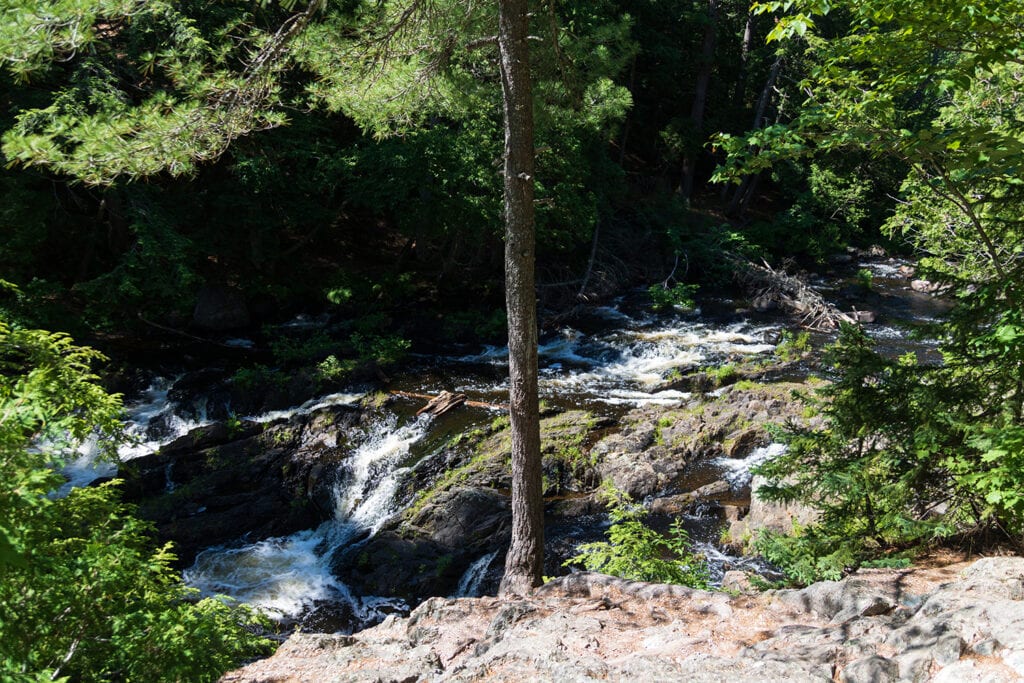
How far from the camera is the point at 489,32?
7457 millimetres

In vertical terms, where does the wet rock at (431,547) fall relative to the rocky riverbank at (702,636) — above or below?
below

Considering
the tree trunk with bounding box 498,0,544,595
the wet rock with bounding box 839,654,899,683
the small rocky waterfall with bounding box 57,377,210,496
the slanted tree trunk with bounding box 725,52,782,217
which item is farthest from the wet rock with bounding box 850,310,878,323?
the small rocky waterfall with bounding box 57,377,210,496

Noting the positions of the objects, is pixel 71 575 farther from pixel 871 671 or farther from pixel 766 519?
pixel 766 519

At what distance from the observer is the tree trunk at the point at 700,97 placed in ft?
83.6

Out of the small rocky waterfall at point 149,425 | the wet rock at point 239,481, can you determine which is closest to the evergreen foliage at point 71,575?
the wet rock at point 239,481

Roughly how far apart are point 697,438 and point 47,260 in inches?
646

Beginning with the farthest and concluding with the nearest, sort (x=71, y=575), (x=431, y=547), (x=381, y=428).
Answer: (x=381, y=428), (x=431, y=547), (x=71, y=575)

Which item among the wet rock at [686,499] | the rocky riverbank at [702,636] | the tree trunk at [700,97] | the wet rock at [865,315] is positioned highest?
the tree trunk at [700,97]

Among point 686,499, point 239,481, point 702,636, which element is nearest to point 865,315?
point 686,499

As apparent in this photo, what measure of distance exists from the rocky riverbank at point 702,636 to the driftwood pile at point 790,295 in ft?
40.3

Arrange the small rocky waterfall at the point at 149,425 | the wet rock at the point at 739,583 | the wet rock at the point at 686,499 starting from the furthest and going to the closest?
the small rocky waterfall at the point at 149,425 < the wet rock at the point at 686,499 < the wet rock at the point at 739,583

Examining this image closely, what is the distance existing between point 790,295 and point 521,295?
47.7 ft

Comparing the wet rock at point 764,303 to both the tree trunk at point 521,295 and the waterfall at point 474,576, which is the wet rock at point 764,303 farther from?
the tree trunk at point 521,295

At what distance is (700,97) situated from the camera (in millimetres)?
26047
